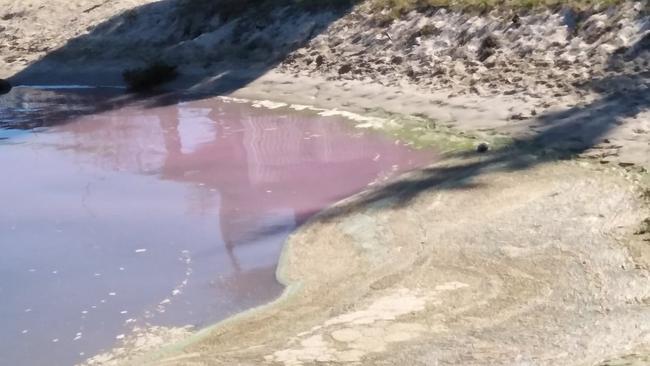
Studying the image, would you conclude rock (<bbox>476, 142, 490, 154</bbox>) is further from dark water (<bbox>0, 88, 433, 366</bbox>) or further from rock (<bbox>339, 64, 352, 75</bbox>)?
rock (<bbox>339, 64, 352, 75</bbox>)

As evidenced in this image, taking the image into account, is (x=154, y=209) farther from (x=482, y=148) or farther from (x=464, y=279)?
(x=464, y=279)

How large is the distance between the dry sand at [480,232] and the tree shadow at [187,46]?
2.21 m

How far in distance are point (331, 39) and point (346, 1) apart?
0.96m

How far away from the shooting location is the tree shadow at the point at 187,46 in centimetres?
1809

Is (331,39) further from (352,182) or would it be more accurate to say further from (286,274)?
(286,274)

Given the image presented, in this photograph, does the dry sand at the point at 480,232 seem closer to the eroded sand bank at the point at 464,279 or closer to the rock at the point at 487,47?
the eroded sand bank at the point at 464,279

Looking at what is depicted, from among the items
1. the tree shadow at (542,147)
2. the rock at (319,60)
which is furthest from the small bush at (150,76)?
the tree shadow at (542,147)

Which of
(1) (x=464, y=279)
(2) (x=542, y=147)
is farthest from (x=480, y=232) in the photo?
(2) (x=542, y=147)

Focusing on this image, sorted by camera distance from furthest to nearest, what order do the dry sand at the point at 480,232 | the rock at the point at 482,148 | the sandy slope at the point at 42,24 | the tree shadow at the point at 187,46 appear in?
the sandy slope at the point at 42,24
the tree shadow at the point at 187,46
the rock at the point at 482,148
the dry sand at the point at 480,232

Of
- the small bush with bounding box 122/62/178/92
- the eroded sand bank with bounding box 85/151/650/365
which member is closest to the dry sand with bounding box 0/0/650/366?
the eroded sand bank with bounding box 85/151/650/365

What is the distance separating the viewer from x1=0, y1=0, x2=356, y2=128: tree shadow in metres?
18.1

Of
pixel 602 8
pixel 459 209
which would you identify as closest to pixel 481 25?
pixel 602 8

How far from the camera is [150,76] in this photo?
18.9 meters

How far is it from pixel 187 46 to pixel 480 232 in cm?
1265
